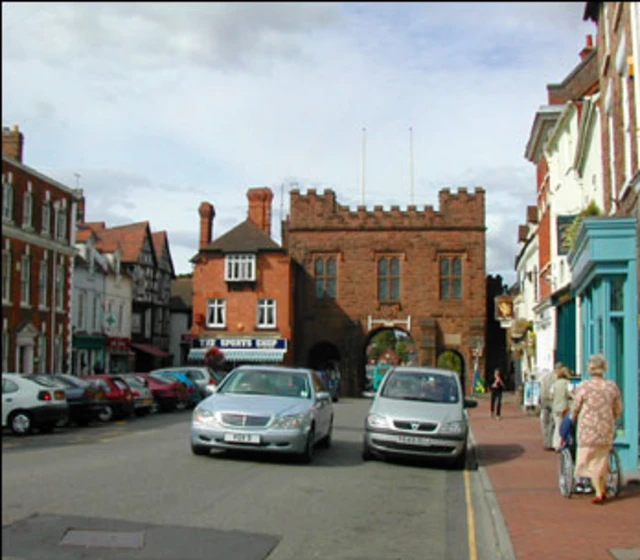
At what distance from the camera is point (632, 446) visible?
39.4 ft

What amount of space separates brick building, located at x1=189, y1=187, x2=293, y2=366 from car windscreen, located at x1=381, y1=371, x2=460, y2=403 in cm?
3747

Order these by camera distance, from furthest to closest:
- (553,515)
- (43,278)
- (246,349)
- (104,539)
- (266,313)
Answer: (266,313), (246,349), (43,278), (553,515), (104,539)

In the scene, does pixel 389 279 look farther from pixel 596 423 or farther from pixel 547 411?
pixel 596 423

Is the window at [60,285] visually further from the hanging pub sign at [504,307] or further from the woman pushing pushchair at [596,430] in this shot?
the woman pushing pushchair at [596,430]

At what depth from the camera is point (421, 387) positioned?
16109mm

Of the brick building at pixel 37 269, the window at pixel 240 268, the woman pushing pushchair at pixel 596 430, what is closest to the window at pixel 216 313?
the window at pixel 240 268

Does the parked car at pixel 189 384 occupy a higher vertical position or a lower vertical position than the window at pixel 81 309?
lower

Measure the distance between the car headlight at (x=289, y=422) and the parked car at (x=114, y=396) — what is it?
11.3m

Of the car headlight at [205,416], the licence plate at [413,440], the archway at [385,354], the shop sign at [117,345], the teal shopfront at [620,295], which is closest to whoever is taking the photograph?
the teal shopfront at [620,295]

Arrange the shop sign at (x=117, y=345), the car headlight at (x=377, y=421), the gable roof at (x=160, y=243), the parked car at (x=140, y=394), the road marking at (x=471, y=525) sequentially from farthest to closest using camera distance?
1. the gable roof at (x=160, y=243)
2. the shop sign at (x=117, y=345)
3. the parked car at (x=140, y=394)
4. the car headlight at (x=377, y=421)
5. the road marking at (x=471, y=525)

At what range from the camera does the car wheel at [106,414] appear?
2387cm

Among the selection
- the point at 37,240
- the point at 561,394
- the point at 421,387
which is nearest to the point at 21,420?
the point at 421,387

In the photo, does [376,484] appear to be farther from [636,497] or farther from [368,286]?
[368,286]

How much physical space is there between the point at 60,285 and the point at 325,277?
65.6 feet
